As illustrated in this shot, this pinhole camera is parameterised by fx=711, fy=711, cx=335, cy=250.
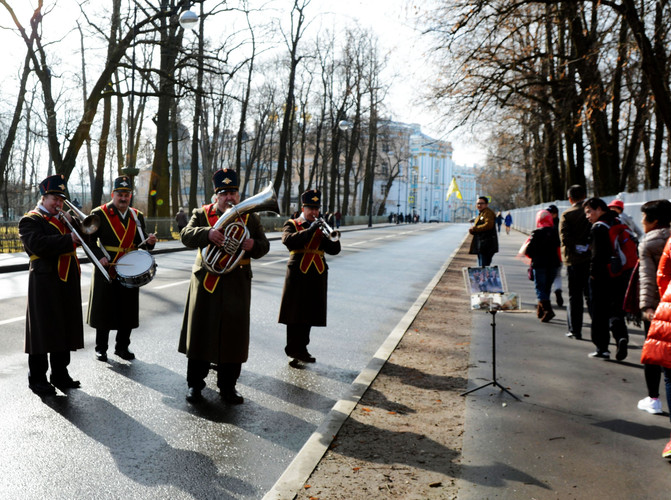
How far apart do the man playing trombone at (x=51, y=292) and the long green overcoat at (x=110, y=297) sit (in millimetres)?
1040

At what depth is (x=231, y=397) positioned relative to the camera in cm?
592

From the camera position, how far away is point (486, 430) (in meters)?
5.11

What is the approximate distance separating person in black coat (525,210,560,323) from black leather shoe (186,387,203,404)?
6.35 metres

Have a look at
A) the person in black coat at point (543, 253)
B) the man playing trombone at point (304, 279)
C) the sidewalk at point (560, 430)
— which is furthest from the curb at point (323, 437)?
the person in black coat at point (543, 253)

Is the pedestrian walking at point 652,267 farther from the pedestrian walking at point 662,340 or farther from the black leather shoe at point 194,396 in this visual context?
the black leather shoe at point 194,396

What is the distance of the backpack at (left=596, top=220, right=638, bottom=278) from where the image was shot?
7.55 metres

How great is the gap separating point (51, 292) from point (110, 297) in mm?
1326

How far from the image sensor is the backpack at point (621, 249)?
7.55 meters

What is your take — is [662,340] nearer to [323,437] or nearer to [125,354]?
[323,437]

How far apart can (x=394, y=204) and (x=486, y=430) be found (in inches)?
5090

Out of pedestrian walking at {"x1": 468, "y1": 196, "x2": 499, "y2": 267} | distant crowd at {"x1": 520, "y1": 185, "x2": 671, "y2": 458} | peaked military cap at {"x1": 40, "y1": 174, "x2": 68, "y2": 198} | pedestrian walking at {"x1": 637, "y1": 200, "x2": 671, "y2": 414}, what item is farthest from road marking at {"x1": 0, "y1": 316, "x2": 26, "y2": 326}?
pedestrian walking at {"x1": 468, "y1": 196, "x2": 499, "y2": 267}

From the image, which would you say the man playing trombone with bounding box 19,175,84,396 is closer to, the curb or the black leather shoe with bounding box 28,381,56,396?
the black leather shoe with bounding box 28,381,56,396

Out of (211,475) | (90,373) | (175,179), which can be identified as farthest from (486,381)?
(175,179)

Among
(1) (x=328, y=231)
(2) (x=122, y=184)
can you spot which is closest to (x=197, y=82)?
(2) (x=122, y=184)
